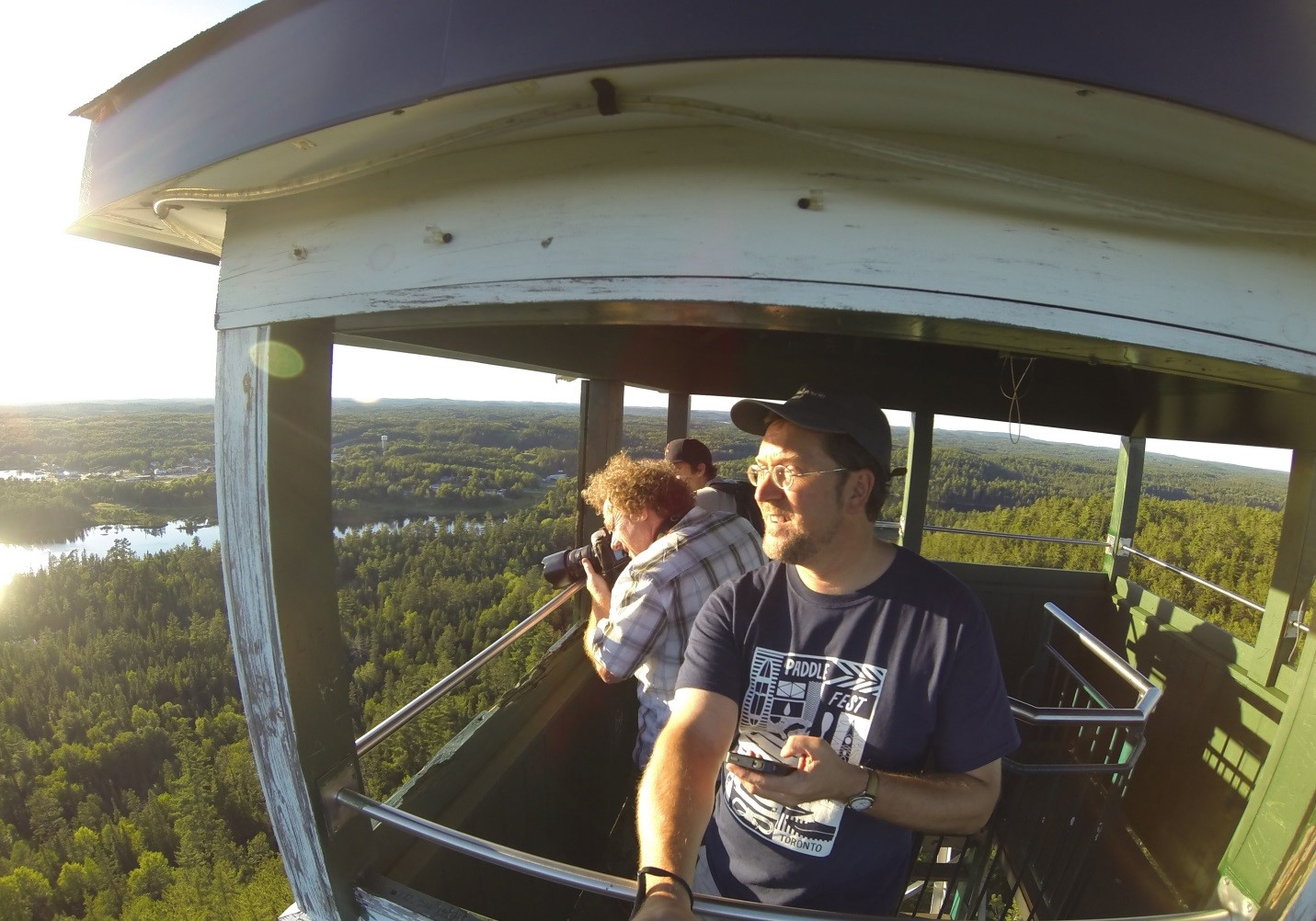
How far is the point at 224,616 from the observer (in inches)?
1345

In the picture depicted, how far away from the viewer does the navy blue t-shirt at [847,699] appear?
1374 millimetres

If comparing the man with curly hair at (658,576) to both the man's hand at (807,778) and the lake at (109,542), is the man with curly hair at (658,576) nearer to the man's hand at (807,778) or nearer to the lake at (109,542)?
the man's hand at (807,778)

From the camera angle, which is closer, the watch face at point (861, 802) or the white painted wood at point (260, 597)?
the watch face at point (861, 802)

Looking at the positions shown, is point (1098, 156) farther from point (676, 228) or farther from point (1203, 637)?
point (1203, 637)

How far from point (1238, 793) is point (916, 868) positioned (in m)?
1.99

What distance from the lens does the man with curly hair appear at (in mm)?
1989

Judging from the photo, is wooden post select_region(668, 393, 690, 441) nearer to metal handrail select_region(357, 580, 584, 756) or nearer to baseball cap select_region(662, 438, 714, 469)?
baseball cap select_region(662, 438, 714, 469)

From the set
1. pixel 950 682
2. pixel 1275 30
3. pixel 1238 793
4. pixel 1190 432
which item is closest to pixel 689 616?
pixel 950 682

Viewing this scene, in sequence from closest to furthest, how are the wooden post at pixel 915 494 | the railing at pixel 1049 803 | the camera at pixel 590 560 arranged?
the railing at pixel 1049 803, the camera at pixel 590 560, the wooden post at pixel 915 494

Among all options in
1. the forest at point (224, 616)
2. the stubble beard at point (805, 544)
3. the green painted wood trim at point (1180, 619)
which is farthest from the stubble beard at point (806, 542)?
the forest at point (224, 616)

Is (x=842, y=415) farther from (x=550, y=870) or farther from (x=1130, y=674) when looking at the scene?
(x=1130, y=674)

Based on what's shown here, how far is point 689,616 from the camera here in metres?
2.03

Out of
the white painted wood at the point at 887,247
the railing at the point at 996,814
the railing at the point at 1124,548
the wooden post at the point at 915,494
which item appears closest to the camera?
the white painted wood at the point at 887,247

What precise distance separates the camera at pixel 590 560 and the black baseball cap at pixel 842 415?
1205 millimetres
